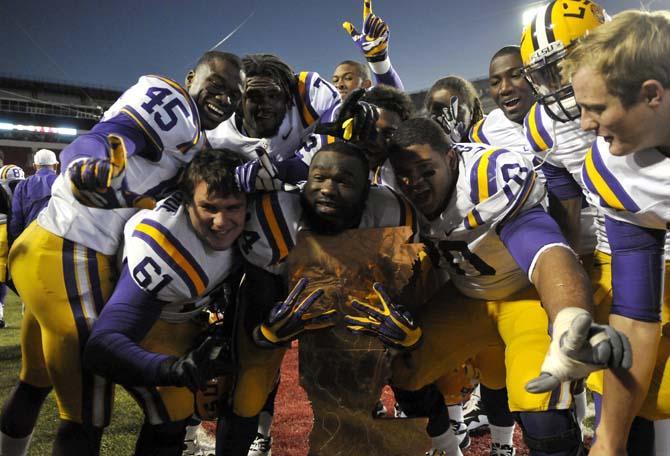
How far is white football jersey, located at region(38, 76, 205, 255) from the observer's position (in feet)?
6.92

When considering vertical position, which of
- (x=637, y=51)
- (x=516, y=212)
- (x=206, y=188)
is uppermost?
(x=637, y=51)

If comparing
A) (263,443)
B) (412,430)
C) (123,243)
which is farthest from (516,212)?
(263,443)

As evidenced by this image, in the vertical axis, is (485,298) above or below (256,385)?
above

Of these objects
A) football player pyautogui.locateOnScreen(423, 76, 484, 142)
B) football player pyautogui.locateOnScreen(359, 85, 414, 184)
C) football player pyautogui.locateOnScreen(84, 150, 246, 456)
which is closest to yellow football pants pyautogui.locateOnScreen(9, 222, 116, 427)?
football player pyautogui.locateOnScreen(84, 150, 246, 456)

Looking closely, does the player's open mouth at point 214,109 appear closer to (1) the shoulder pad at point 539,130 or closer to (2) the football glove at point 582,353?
(1) the shoulder pad at point 539,130

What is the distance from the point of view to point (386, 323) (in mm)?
2023

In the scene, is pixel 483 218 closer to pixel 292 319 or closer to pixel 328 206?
pixel 328 206

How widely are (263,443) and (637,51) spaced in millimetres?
2346

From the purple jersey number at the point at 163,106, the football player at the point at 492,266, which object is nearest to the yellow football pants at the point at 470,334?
the football player at the point at 492,266

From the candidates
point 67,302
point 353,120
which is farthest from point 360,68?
point 67,302

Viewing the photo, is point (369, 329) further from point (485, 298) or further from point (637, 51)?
point (637, 51)

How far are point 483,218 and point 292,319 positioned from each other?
2.45 feet

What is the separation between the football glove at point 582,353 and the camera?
122cm

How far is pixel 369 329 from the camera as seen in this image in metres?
2.06
